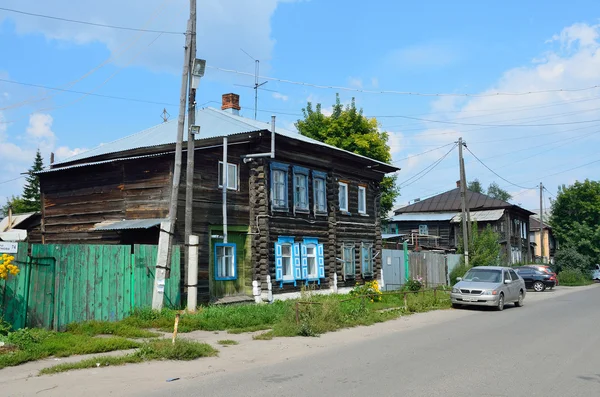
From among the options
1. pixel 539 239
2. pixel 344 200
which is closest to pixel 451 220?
pixel 344 200

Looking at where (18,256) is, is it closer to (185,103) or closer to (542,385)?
(185,103)

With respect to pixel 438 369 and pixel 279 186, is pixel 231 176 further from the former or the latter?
pixel 438 369

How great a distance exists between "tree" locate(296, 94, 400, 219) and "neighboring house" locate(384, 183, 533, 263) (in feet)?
35.0

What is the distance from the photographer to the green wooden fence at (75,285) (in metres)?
11.8

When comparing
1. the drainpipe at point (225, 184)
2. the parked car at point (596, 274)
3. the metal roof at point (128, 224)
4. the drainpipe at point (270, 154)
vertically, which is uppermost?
the drainpipe at point (270, 154)

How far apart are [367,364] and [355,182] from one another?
1814 cm

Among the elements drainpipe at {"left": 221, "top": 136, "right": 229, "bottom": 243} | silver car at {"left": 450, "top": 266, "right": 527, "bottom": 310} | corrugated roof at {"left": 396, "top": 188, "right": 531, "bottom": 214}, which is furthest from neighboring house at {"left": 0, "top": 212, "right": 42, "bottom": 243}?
corrugated roof at {"left": 396, "top": 188, "right": 531, "bottom": 214}

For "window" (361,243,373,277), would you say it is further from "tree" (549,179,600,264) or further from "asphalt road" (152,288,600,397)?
"tree" (549,179,600,264)

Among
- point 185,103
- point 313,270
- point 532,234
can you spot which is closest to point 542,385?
point 185,103

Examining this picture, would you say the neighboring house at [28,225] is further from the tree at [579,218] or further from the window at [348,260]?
the tree at [579,218]

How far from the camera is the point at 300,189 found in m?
23.5

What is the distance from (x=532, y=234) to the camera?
73062 mm

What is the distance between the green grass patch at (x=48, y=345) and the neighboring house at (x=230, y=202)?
6.04m

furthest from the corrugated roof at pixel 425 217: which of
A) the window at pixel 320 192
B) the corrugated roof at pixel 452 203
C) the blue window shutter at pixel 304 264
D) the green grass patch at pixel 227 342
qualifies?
the green grass patch at pixel 227 342
